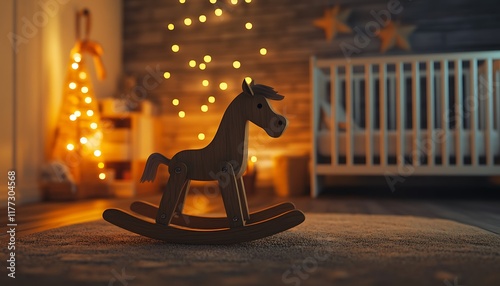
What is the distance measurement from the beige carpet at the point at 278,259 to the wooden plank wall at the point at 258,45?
2.04 meters

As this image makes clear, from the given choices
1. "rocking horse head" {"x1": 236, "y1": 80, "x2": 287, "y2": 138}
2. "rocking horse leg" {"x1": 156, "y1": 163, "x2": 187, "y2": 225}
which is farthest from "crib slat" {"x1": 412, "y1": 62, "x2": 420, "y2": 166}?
"rocking horse leg" {"x1": 156, "y1": 163, "x2": 187, "y2": 225}

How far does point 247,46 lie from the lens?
3.68m

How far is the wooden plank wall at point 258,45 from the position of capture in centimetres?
340

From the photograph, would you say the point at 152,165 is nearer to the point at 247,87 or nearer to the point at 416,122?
the point at 247,87

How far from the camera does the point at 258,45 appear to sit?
3654 millimetres

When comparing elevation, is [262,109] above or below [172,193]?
above

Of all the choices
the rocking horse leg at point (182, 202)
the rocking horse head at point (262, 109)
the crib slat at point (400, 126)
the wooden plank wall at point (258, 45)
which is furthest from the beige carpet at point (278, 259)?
the wooden plank wall at point (258, 45)

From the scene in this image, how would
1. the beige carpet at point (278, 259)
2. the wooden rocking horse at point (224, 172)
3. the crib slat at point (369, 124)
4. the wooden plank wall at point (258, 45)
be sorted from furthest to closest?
the wooden plank wall at point (258, 45) < the crib slat at point (369, 124) < the wooden rocking horse at point (224, 172) < the beige carpet at point (278, 259)

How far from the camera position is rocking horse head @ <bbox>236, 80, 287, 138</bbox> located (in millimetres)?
1354

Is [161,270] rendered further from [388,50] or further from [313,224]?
[388,50]

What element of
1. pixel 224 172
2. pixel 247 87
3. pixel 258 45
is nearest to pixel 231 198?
pixel 224 172

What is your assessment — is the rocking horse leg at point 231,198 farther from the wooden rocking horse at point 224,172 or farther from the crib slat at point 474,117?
the crib slat at point 474,117

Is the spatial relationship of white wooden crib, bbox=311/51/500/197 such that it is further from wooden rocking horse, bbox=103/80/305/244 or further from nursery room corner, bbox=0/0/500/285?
wooden rocking horse, bbox=103/80/305/244

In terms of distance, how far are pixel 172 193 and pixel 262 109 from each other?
1.11 ft
